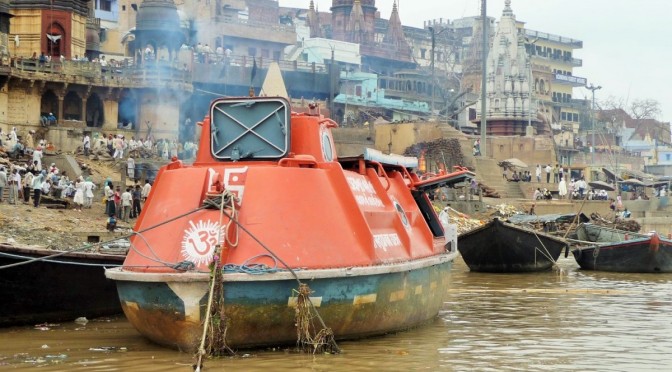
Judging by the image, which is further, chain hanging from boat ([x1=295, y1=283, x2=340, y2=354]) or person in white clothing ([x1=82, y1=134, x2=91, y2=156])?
person in white clothing ([x1=82, y1=134, x2=91, y2=156])

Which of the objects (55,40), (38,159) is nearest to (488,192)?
(55,40)

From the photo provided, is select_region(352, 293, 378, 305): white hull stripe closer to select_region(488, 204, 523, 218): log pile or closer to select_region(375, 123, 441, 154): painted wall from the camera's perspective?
select_region(488, 204, 523, 218): log pile

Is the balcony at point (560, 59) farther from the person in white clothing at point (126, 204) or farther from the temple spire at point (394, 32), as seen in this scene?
the person in white clothing at point (126, 204)

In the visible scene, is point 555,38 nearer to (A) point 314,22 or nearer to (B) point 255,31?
(A) point 314,22

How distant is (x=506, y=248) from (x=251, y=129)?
51.9ft

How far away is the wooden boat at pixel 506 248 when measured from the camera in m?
28.4

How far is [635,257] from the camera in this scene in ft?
95.5

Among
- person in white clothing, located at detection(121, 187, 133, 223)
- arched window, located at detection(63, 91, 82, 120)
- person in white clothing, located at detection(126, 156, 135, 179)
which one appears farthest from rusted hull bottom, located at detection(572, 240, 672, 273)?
arched window, located at detection(63, 91, 82, 120)

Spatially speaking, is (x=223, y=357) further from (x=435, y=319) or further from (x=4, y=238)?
(x=4, y=238)

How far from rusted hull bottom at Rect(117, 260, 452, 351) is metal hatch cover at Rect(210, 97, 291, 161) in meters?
1.92

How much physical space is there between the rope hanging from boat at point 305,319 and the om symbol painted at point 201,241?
0.53ft

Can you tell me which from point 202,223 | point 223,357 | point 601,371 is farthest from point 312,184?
point 601,371

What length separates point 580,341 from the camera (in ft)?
48.0

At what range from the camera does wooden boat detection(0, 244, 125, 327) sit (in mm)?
14180
